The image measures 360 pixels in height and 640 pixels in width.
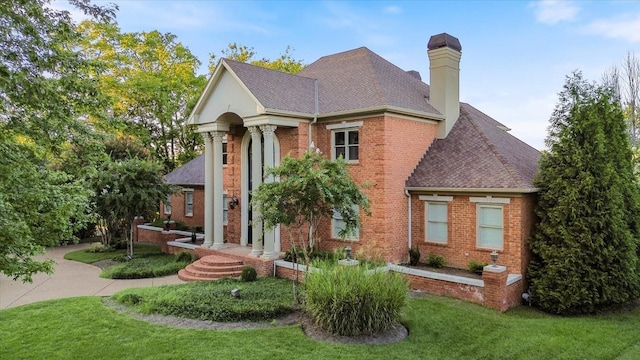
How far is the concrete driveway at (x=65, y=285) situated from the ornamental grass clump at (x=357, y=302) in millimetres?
7414

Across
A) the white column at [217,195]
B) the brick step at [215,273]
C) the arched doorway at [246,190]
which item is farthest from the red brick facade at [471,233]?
the white column at [217,195]

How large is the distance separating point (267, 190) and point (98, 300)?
625 centimetres

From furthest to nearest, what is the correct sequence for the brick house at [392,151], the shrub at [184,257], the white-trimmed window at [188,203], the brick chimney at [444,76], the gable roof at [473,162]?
the white-trimmed window at [188,203] < the shrub at [184,257] < the brick chimney at [444,76] < the brick house at [392,151] < the gable roof at [473,162]

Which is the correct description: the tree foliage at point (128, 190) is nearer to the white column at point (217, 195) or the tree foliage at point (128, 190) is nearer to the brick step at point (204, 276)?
the white column at point (217, 195)

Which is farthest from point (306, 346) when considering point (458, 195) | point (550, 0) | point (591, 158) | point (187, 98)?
point (187, 98)

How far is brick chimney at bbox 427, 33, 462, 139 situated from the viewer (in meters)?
17.0

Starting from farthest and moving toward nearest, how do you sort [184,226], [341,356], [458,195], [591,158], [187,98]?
[187,98], [184,226], [458,195], [591,158], [341,356]

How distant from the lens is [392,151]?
15289 millimetres

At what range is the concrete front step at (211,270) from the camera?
610 inches

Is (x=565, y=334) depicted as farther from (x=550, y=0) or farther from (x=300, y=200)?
(x=550, y=0)

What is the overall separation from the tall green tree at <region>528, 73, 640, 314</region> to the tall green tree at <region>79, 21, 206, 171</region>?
26135 millimetres

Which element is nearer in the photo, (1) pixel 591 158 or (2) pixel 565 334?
(2) pixel 565 334

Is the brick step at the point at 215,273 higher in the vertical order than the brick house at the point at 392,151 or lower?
lower

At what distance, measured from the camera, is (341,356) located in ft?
28.1
